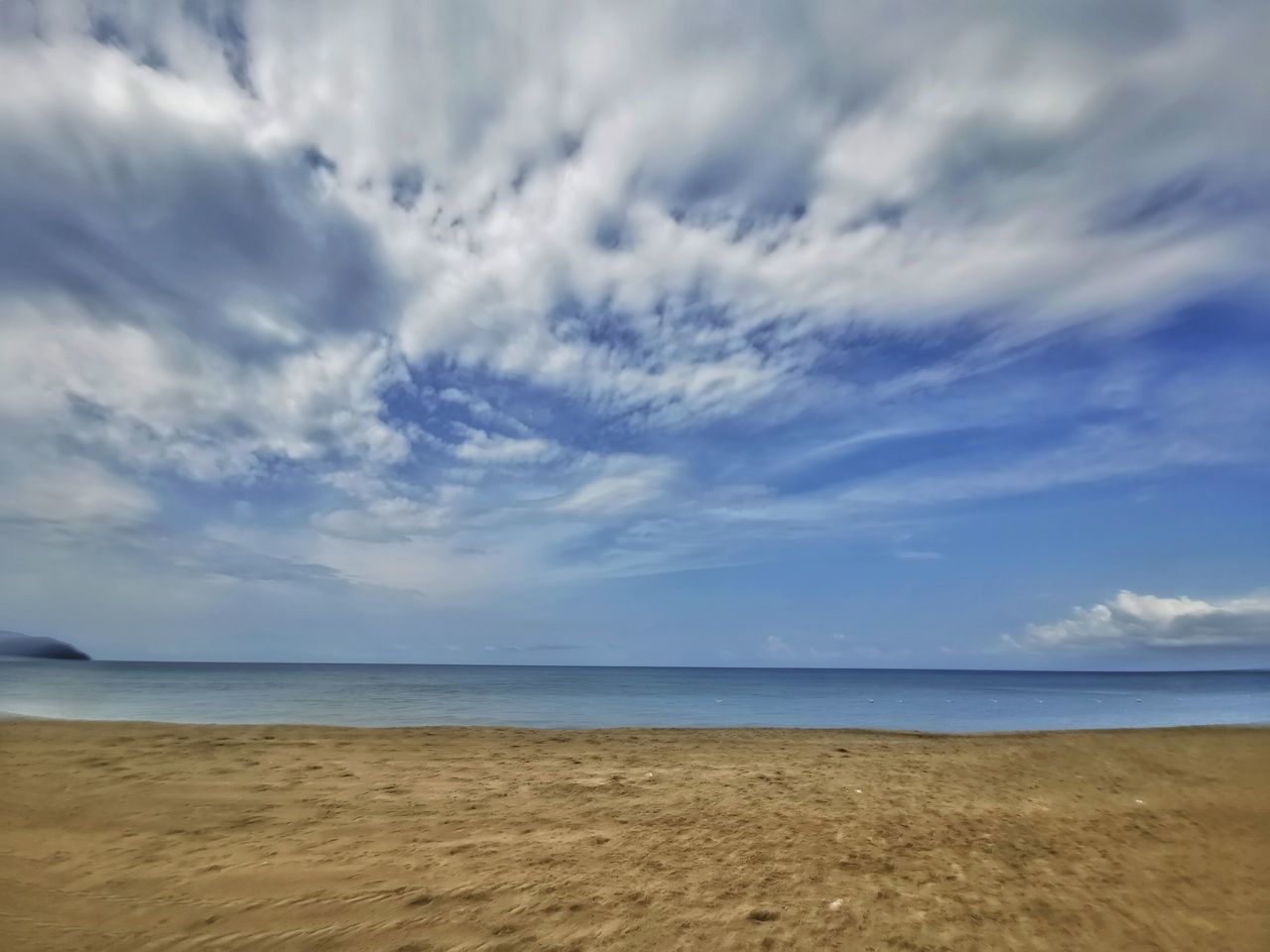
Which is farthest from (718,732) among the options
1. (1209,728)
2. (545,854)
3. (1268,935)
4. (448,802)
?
(1209,728)

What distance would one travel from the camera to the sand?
6828mm

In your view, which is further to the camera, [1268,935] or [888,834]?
[888,834]

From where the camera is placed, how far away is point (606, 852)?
9141 millimetres

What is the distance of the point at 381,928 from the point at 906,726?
102 feet

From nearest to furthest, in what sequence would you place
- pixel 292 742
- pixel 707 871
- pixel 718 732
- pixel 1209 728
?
pixel 707 871 < pixel 292 742 < pixel 718 732 < pixel 1209 728

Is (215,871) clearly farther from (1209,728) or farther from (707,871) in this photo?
(1209,728)

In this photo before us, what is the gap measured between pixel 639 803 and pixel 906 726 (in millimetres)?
24930

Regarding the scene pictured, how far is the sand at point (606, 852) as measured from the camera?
6.83 metres

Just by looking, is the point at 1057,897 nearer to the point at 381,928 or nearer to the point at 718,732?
the point at 381,928

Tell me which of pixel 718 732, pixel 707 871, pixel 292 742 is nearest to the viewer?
pixel 707 871

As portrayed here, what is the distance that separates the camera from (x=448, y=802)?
465 inches

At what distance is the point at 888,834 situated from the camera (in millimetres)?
10312

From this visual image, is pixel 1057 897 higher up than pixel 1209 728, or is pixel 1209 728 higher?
→ pixel 1209 728

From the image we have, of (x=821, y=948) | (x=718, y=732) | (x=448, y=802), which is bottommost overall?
(x=821, y=948)
